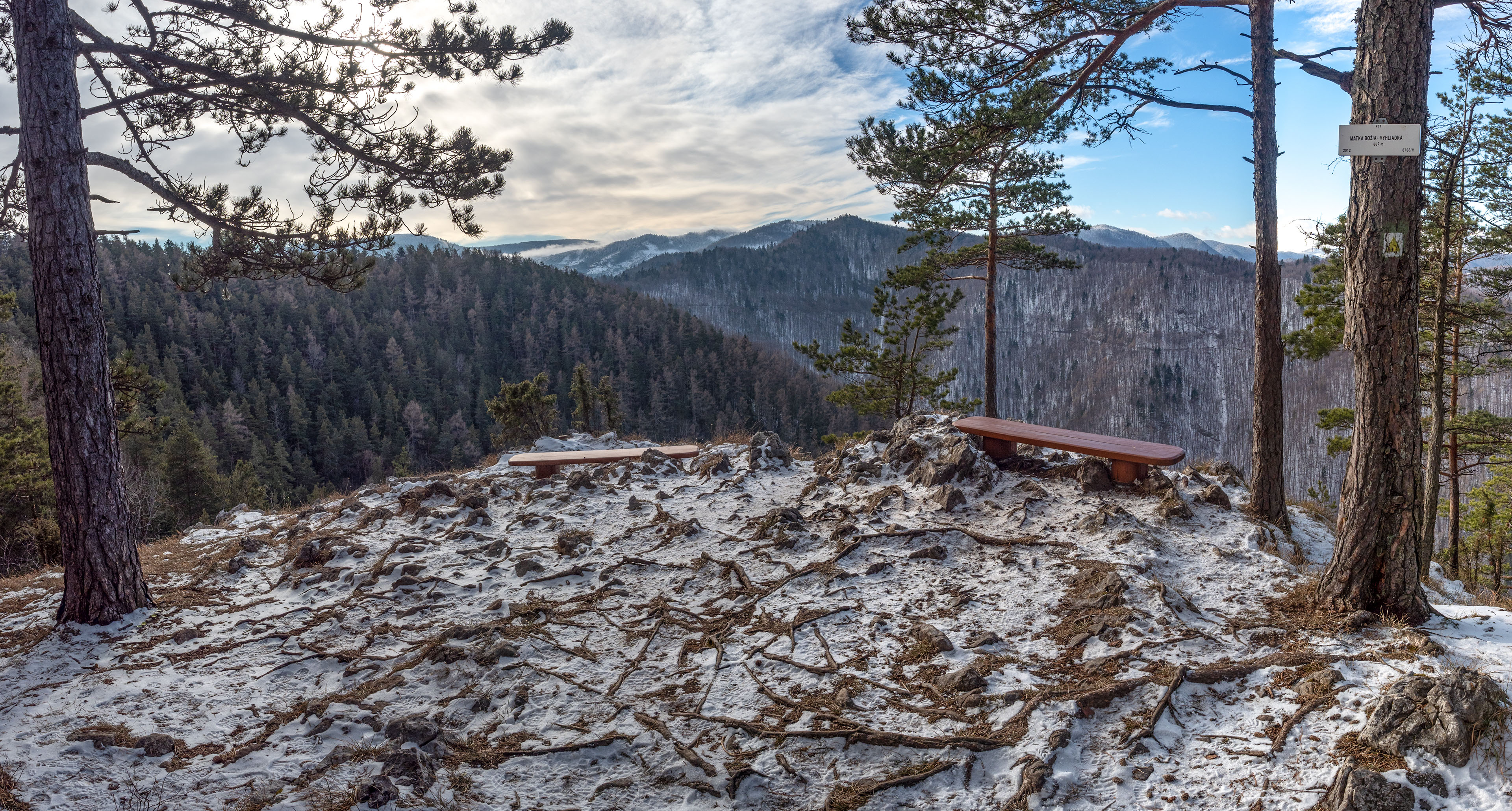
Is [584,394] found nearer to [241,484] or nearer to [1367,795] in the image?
[241,484]

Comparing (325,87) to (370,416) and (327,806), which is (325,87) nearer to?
(327,806)

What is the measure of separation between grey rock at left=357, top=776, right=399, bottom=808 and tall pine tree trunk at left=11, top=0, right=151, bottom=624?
3468 mm

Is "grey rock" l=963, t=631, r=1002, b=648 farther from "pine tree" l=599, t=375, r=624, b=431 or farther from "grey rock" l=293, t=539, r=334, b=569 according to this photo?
"pine tree" l=599, t=375, r=624, b=431

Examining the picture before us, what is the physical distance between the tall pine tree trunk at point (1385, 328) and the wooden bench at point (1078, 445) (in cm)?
152

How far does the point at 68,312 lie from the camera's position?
4.58 m

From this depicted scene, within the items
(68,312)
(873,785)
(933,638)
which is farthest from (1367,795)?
(68,312)

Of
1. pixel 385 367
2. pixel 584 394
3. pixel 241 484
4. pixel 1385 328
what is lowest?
pixel 241 484

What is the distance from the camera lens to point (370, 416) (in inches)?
2721

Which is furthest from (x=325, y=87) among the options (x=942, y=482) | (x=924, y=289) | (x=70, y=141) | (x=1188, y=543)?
(x=924, y=289)

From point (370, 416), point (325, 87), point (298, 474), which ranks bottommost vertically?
point (298, 474)

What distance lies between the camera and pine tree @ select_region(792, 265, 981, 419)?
14617 millimetres

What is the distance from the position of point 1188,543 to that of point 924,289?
986cm

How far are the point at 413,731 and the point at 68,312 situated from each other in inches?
157

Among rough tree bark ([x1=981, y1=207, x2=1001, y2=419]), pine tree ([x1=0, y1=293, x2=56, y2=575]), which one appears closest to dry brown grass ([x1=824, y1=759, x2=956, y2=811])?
rough tree bark ([x1=981, y1=207, x2=1001, y2=419])
